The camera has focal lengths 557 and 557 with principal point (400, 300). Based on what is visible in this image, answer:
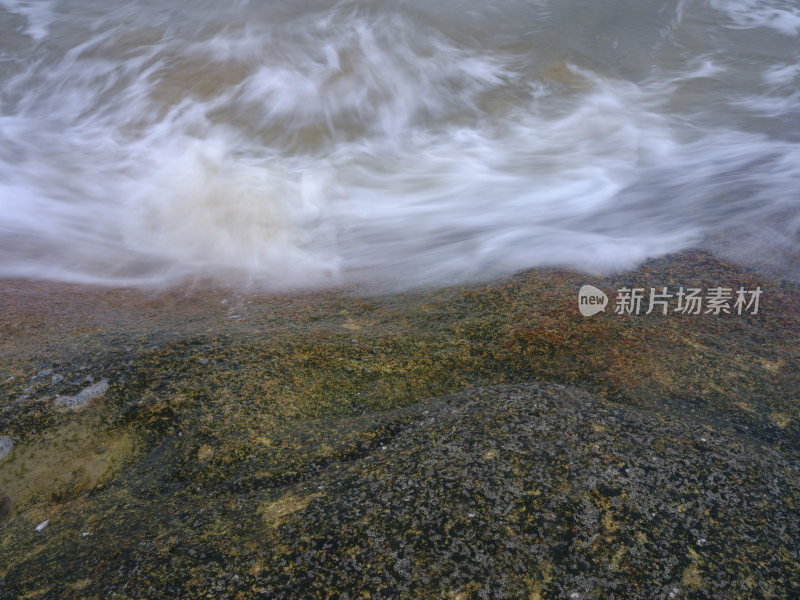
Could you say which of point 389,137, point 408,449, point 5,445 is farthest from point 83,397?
point 389,137

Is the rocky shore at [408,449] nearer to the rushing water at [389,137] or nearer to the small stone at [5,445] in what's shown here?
the small stone at [5,445]

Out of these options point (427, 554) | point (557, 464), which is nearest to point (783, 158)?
point (557, 464)

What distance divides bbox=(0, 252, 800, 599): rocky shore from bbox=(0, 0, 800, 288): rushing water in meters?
0.99

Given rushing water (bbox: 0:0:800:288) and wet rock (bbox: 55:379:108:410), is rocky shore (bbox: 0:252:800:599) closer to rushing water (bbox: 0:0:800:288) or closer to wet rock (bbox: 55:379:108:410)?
wet rock (bbox: 55:379:108:410)

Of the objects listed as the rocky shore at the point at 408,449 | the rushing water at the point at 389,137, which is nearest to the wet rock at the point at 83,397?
the rocky shore at the point at 408,449

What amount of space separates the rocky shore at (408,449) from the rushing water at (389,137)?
0.99 meters

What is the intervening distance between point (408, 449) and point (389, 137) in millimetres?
6379

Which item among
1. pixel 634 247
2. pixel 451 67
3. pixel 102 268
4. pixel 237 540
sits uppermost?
pixel 451 67

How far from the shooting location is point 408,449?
6.95 feet

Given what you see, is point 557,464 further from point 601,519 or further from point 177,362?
point 177,362

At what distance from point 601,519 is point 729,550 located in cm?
37

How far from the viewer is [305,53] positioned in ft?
30.0

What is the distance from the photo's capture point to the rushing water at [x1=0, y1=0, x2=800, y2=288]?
15.2 feet

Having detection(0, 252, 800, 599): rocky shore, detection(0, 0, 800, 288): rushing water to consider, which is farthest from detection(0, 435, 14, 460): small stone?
detection(0, 0, 800, 288): rushing water
